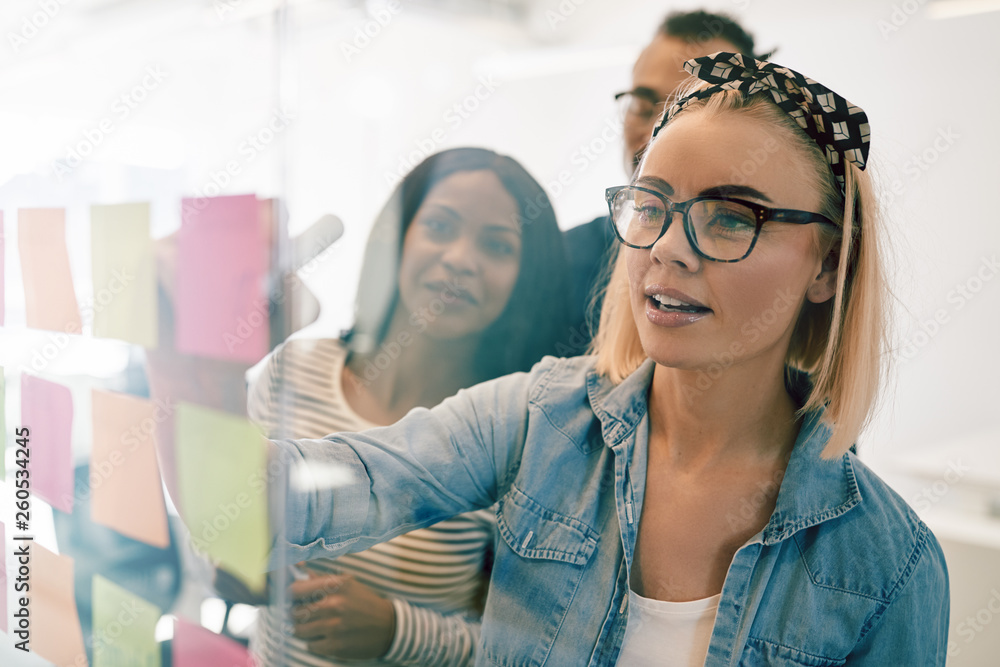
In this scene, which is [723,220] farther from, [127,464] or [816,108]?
[127,464]

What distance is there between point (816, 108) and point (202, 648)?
963 mm

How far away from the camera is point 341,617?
0.99m

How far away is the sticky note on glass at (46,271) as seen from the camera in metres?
0.90

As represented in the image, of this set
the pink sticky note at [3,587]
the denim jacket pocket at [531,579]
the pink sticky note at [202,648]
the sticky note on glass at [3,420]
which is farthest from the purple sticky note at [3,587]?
the denim jacket pocket at [531,579]

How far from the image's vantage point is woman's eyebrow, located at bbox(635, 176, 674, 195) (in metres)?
0.71

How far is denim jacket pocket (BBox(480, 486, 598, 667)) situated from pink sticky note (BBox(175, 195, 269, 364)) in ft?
1.31

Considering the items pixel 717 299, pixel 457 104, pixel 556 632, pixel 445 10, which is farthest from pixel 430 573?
pixel 445 10

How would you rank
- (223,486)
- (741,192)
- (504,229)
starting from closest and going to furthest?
(741,192) < (223,486) < (504,229)

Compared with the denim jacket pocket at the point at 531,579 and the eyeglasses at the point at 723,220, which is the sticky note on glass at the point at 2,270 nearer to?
the denim jacket pocket at the point at 531,579

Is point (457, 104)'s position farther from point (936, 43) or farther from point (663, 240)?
point (936, 43)

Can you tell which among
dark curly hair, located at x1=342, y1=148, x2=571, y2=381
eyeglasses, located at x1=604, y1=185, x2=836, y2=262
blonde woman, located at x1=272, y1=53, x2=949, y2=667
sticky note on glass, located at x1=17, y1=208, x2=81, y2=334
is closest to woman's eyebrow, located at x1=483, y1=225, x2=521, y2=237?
dark curly hair, located at x1=342, y1=148, x2=571, y2=381

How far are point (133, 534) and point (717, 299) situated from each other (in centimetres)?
77

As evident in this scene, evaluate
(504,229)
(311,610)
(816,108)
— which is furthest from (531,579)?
(816,108)

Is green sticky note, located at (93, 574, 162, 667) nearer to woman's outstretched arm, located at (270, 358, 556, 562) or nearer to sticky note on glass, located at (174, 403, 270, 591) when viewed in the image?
sticky note on glass, located at (174, 403, 270, 591)
